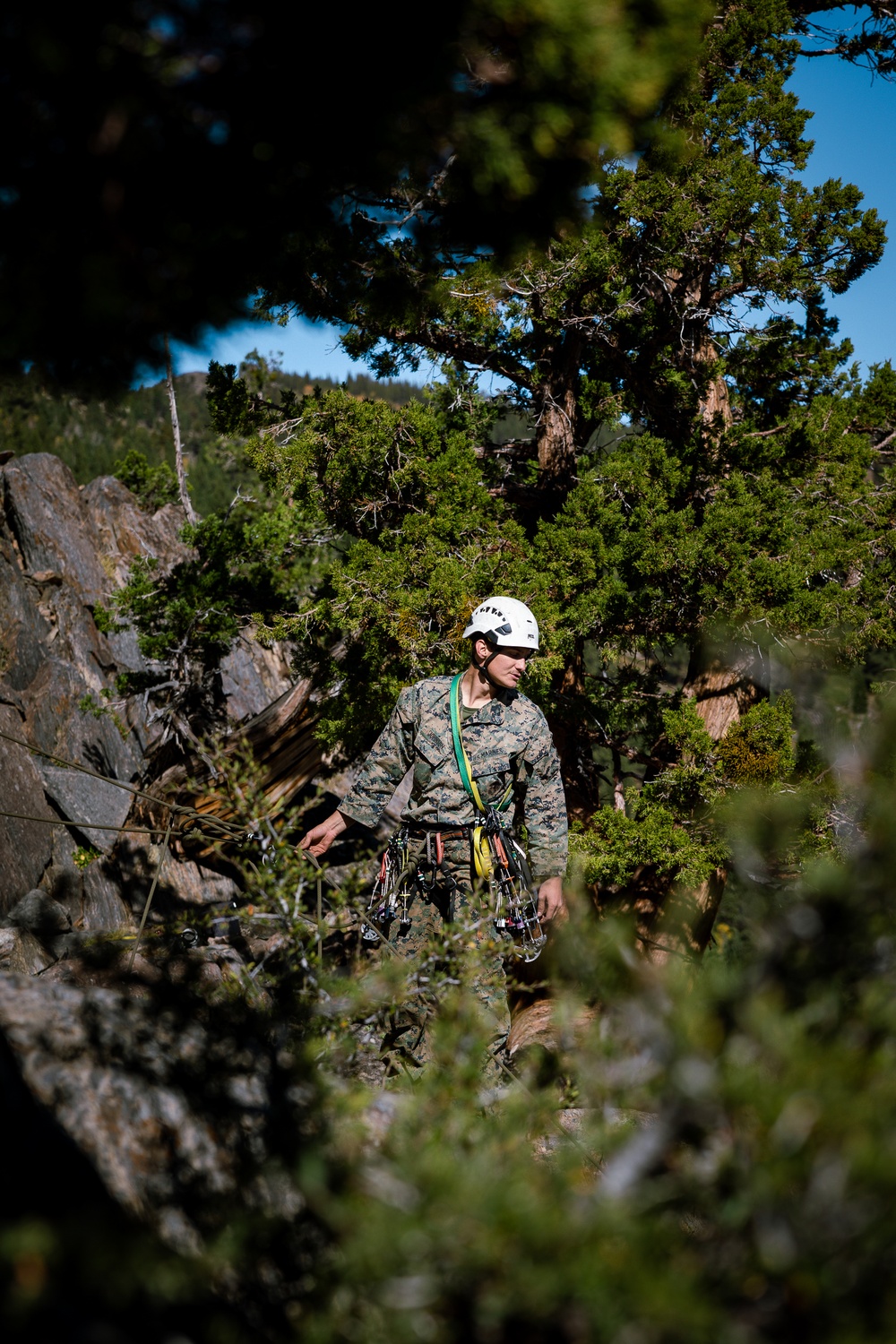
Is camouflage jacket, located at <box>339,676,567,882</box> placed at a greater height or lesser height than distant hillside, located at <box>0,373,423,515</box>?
lesser

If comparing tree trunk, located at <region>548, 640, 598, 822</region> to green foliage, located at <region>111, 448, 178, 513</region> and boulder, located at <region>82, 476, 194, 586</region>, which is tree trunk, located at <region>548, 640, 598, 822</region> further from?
green foliage, located at <region>111, 448, 178, 513</region>

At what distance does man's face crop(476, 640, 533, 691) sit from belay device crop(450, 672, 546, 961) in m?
0.27

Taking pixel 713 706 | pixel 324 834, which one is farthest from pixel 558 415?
pixel 324 834

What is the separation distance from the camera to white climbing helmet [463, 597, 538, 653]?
4.66 metres

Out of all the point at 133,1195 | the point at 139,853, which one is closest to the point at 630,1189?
the point at 133,1195

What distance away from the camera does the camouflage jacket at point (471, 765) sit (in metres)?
4.75

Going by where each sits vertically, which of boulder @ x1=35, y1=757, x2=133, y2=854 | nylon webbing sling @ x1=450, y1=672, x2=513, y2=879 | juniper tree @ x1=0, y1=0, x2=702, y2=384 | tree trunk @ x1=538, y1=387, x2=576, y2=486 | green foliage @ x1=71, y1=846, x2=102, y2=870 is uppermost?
tree trunk @ x1=538, y1=387, x2=576, y2=486

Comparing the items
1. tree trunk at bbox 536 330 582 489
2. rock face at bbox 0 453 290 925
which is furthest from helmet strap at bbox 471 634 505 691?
rock face at bbox 0 453 290 925

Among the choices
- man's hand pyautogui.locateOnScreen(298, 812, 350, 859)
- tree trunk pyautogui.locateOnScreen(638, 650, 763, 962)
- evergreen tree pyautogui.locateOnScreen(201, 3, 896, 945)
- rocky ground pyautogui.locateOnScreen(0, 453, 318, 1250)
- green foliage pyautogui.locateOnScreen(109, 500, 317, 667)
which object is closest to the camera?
rocky ground pyautogui.locateOnScreen(0, 453, 318, 1250)

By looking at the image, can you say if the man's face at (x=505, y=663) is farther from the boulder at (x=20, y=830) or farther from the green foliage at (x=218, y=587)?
the boulder at (x=20, y=830)

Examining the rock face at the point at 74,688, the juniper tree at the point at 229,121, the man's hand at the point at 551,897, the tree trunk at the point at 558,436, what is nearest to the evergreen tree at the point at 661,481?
the tree trunk at the point at 558,436

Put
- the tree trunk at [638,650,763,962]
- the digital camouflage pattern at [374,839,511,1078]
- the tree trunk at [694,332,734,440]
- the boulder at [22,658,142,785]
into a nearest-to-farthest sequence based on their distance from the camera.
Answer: the digital camouflage pattern at [374,839,511,1078] < the tree trunk at [694,332,734,440] < the tree trunk at [638,650,763,962] < the boulder at [22,658,142,785]

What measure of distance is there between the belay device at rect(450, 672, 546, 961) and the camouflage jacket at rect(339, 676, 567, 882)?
0.06 metres

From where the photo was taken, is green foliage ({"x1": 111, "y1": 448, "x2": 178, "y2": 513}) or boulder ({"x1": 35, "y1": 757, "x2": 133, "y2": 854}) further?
green foliage ({"x1": 111, "y1": 448, "x2": 178, "y2": 513})
